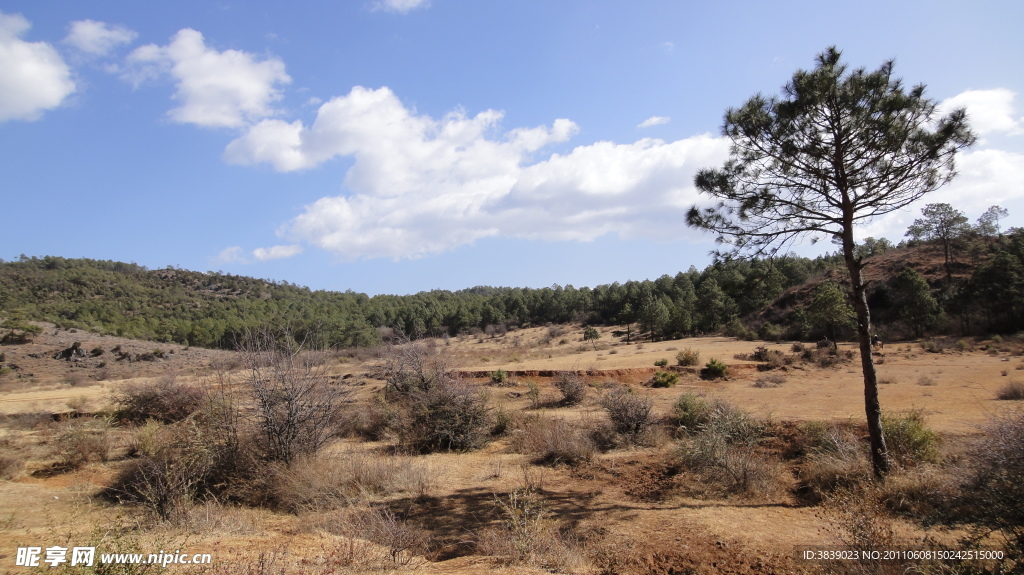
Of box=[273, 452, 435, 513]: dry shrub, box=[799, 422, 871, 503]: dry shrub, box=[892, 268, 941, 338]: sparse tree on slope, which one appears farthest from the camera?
box=[892, 268, 941, 338]: sparse tree on slope

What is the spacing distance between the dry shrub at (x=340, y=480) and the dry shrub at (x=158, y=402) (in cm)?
910

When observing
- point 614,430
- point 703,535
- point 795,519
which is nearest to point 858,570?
point 703,535

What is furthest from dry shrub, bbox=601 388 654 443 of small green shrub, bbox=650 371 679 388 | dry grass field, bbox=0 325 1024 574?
small green shrub, bbox=650 371 679 388

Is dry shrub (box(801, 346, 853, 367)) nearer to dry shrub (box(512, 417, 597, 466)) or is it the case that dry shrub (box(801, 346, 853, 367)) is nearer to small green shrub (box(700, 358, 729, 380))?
small green shrub (box(700, 358, 729, 380))

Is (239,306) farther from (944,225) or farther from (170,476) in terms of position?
(944,225)

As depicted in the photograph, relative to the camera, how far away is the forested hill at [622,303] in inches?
1144

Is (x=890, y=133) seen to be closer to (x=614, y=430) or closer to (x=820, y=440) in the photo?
(x=820, y=440)

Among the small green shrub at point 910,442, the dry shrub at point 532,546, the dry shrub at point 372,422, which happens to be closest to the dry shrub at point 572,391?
the dry shrub at point 372,422

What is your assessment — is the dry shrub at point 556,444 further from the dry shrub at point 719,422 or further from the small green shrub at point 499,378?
the small green shrub at point 499,378

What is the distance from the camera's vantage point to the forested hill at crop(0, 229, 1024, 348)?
95.3 feet

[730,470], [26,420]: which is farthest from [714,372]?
[26,420]

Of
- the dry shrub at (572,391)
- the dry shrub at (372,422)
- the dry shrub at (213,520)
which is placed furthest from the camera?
the dry shrub at (572,391)

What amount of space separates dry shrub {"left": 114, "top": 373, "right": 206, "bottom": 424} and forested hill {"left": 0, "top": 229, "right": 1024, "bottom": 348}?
9.56 feet

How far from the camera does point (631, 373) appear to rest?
25.1m
